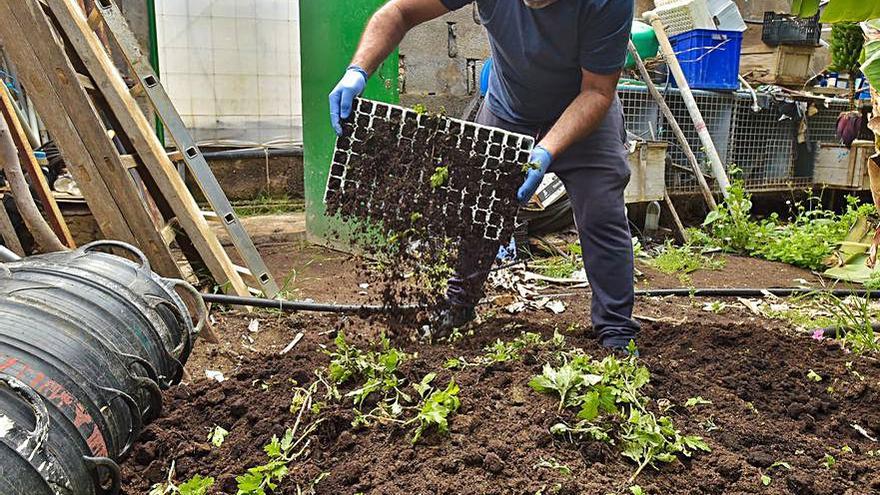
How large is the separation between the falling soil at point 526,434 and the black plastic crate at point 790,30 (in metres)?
4.65

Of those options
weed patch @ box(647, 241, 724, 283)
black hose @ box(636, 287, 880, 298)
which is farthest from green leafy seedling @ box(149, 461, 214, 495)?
weed patch @ box(647, 241, 724, 283)

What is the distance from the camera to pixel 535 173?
2.32 m

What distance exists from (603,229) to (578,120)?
0.44m

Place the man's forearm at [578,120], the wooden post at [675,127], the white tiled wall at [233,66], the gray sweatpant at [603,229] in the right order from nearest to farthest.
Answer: the man's forearm at [578,120], the gray sweatpant at [603,229], the wooden post at [675,127], the white tiled wall at [233,66]

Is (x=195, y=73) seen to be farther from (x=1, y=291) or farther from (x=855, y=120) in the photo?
(x=855, y=120)

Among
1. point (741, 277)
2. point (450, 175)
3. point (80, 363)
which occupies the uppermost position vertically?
point (450, 175)

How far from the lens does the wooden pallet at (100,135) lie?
2.80 metres

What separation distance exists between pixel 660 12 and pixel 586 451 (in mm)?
4855

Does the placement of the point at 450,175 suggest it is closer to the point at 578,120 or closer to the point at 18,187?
Result: the point at 578,120

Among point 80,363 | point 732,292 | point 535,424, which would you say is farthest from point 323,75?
point 535,424

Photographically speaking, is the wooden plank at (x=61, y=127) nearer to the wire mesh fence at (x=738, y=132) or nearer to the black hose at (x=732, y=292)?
the black hose at (x=732, y=292)

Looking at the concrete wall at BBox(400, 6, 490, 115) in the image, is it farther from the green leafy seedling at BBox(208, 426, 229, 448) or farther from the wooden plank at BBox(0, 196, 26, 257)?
the green leafy seedling at BBox(208, 426, 229, 448)

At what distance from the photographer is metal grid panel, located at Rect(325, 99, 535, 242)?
91.9 inches

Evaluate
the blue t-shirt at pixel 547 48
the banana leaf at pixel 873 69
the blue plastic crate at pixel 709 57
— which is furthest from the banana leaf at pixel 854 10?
the blue plastic crate at pixel 709 57
